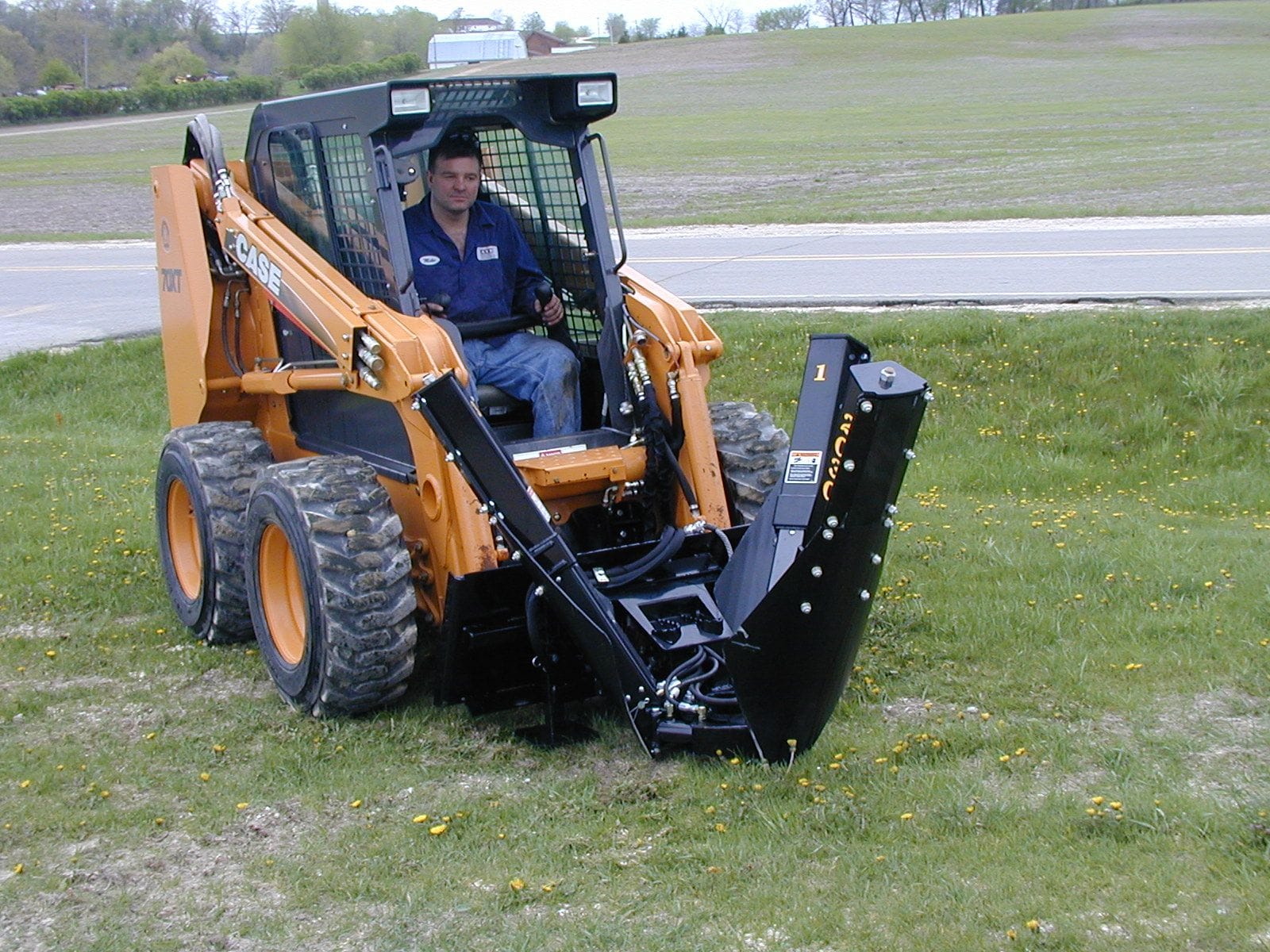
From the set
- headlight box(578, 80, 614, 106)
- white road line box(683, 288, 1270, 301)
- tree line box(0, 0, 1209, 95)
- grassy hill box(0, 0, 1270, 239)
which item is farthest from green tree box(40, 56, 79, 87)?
headlight box(578, 80, 614, 106)

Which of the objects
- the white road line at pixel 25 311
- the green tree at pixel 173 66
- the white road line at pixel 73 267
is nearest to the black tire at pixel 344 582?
the white road line at pixel 25 311

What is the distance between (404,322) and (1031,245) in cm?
1128

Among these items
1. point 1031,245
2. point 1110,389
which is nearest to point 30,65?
point 1031,245

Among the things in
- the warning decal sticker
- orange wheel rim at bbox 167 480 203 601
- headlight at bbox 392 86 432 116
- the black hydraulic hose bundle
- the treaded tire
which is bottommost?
orange wheel rim at bbox 167 480 203 601

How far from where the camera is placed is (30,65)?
7788cm

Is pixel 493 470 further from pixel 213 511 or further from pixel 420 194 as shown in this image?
pixel 213 511

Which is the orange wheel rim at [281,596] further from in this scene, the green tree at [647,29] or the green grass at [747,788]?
the green tree at [647,29]

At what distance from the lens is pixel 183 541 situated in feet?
23.4

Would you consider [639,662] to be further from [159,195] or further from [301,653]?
[159,195]

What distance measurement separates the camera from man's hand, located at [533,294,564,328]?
20.9 feet

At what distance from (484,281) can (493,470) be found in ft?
4.41

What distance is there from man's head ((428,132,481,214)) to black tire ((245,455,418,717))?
1.18 m

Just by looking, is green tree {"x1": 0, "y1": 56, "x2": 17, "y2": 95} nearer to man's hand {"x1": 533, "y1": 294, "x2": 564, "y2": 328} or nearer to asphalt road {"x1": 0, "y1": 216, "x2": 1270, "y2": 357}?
asphalt road {"x1": 0, "y1": 216, "x2": 1270, "y2": 357}

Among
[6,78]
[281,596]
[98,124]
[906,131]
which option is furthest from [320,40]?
[281,596]
